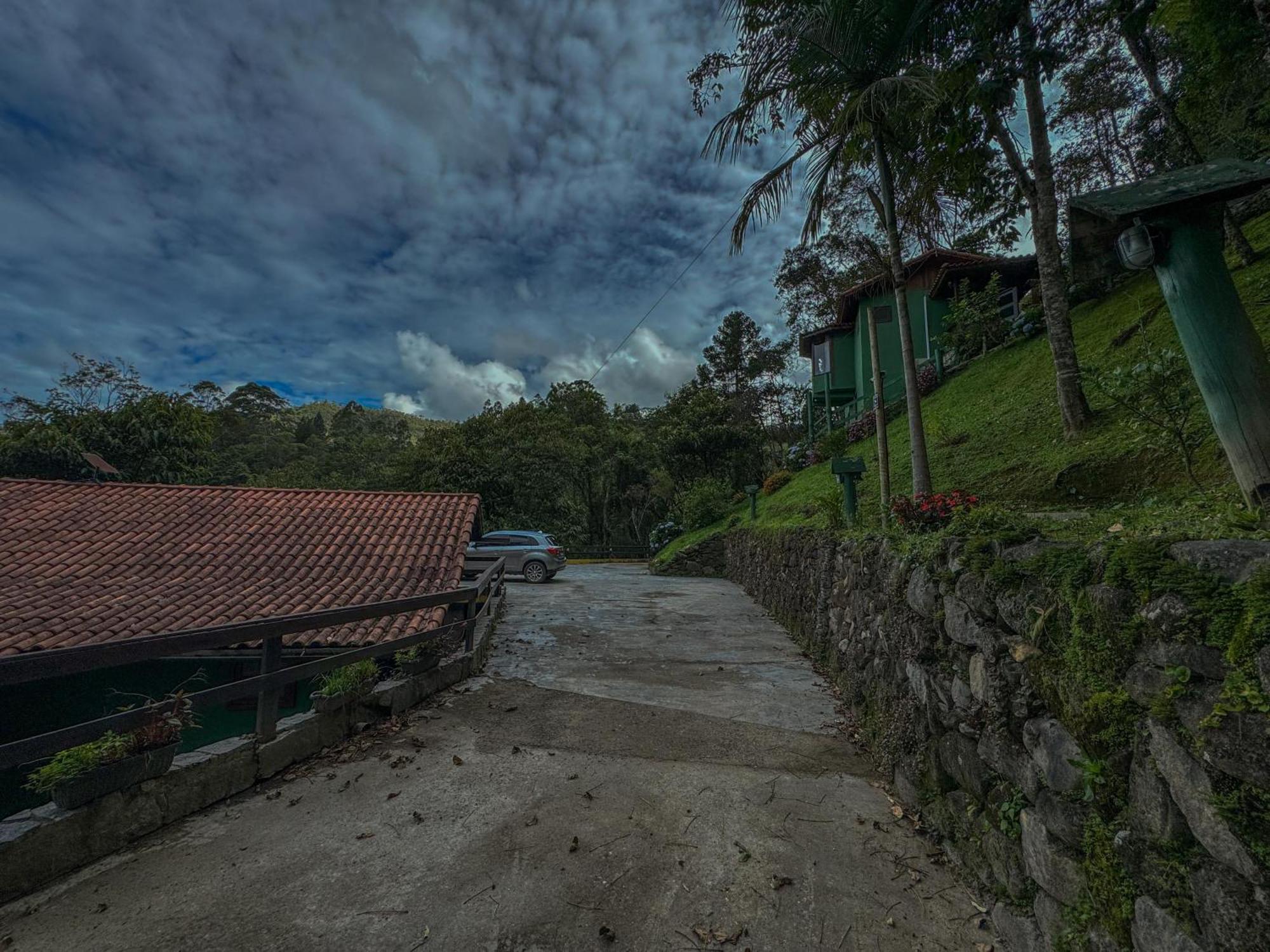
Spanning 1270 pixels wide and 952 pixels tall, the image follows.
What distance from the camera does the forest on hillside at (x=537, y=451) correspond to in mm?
24047

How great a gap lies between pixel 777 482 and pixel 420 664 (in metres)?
15.1

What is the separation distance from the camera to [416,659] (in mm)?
5137

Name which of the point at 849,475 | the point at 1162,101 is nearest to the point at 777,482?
the point at 849,475

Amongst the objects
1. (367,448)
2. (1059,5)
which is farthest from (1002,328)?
(367,448)

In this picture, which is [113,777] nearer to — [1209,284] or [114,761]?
[114,761]

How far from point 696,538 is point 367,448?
31.8 metres

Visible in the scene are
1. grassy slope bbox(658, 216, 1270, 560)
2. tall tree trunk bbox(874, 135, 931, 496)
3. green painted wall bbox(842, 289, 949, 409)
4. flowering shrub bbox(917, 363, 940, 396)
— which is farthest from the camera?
green painted wall bbox(842, 289, 949, 409)

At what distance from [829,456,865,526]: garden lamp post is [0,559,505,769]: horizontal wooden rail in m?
5.31

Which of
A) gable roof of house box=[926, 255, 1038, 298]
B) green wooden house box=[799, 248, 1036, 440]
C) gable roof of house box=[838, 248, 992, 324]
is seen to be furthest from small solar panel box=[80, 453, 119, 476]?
gable roof of house box=[926, 255, 1038, 298]

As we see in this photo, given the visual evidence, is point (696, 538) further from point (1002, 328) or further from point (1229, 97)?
point (1229, 97)

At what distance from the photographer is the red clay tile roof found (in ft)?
25.0

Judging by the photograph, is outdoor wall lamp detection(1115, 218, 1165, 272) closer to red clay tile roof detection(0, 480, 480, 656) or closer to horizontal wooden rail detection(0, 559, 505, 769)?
horizontal wooden rail detection(0, 559, 505, 769)

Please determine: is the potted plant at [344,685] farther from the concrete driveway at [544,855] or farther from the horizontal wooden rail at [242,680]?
the concrete driveway at [544,855]

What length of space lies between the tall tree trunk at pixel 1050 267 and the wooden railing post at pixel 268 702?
28.3 ft
